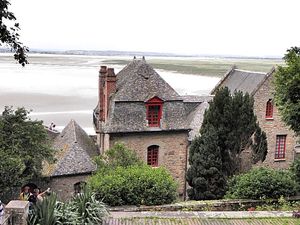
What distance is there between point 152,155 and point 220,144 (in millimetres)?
4523

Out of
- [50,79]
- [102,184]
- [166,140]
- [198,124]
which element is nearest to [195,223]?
[102,184]

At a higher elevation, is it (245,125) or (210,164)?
(245,125)

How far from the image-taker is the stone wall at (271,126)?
31.5 m

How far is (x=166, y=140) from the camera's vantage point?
28.1m

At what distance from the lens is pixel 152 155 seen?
92.2ft

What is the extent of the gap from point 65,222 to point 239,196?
8624 millimetres

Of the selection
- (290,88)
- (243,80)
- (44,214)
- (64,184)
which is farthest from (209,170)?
(44,214)

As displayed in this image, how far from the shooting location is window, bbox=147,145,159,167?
28.0m

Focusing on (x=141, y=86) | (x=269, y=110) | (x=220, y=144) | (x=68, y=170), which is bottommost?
(x=68, y=170)

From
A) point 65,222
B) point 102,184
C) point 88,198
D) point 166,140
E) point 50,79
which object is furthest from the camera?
point 50,79

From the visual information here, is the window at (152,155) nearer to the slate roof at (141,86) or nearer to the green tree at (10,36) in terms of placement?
the slate roof at (141,86)

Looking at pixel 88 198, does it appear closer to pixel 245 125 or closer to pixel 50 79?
pixel 245 125

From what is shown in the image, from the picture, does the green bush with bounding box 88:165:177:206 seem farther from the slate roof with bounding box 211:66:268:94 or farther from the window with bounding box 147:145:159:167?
the slate roof with bounding box 211:66:268:94

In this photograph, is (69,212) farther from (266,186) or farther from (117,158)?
(117,158)
